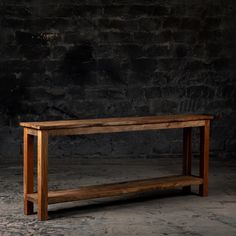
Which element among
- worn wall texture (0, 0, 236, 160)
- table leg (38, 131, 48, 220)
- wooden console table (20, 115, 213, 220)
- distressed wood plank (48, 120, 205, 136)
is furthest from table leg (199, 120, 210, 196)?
worn wall texture (0, 0, 236, 160)

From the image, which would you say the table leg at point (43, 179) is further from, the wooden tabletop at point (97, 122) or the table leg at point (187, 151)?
the table leg at point (187, 151)

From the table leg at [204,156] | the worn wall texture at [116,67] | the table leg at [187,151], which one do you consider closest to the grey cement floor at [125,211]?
the table leg at [204,156]

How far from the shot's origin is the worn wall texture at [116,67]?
775 cm

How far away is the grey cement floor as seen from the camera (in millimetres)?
4363

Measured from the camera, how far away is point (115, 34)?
802 centimetres

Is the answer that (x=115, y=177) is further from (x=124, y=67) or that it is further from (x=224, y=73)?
(x=224, y=73)

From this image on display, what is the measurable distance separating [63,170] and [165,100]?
6.49 ft

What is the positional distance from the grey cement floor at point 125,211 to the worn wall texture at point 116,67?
Result: 108cm

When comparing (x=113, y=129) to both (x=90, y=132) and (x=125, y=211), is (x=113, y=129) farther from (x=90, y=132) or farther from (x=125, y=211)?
(x=125, y=211)

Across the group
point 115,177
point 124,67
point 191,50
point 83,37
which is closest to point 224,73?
point 191,50

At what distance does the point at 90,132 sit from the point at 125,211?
0.79 m

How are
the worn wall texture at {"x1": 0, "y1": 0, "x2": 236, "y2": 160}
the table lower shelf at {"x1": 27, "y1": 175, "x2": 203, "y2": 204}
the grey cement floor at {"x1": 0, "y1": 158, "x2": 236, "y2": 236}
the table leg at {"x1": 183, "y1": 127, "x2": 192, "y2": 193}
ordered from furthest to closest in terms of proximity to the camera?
the worn wall texture at {"x1": 0, "y1": 0, "x2": 236, "y2": 160}, the table leg at {"x1": 183, "y1": 127, "x2": 192, "y2": 193}, the table lower shelf at {"x1": 27, "y1": 175, "x2": 203, "y2": 204}, the grey cement floor at {"x1": 0, "y1": 158, "x2": 236, "y2": 236}

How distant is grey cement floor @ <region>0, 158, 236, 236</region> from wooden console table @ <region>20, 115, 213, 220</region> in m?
0.15

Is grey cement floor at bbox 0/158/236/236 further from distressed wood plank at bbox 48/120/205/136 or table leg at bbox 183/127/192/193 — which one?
distressed wood plank at bbox 48/120/205/136
